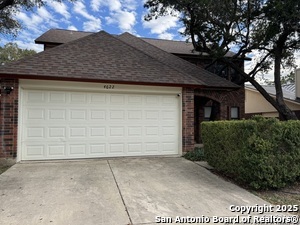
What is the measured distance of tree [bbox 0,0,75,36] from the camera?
34.6 ft

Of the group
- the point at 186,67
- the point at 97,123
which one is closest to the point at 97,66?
the point at 97,123

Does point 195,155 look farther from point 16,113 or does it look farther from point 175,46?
point 175,46

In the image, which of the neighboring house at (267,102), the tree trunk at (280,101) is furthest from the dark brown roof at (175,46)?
the neighboring house at (267,102)

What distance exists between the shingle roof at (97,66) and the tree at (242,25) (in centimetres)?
406

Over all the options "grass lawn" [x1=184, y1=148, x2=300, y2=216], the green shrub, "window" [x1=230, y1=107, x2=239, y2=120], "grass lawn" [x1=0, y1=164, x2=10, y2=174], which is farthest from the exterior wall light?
"window" [x1=230, y1=107, x2=239, y2=120]

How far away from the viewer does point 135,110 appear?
8.81 m

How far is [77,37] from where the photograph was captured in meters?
15.3

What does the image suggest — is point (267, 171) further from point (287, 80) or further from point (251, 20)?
point (287, 80)

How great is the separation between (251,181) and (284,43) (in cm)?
926

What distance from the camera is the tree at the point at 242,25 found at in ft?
34.5

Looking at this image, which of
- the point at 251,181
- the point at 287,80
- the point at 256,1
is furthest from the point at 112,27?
the point at 287,80

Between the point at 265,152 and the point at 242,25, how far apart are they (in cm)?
877

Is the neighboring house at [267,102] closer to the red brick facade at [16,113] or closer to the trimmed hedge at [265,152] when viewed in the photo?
the red brick facade at [16,113]

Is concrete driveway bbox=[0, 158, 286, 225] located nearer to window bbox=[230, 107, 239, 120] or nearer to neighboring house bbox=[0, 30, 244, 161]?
neighboring house bbox=[0, 30, 244, 161]
